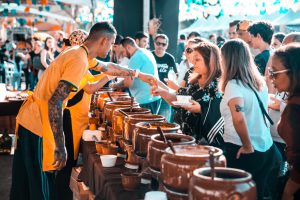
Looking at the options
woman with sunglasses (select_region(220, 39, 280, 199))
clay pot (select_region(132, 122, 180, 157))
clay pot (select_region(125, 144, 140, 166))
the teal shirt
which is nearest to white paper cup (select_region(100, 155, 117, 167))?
clay pot (select_region(125, 144, 140, 166))

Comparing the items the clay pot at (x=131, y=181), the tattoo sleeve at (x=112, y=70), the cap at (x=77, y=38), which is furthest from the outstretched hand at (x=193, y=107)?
the cap at (x=77, y=38)

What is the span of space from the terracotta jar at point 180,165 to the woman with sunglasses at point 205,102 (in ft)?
4.05

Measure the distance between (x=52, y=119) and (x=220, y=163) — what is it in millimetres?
1226

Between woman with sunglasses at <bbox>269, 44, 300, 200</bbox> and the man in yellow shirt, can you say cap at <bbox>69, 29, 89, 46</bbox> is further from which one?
woman with sunglasses at <bbox>269, 44, 300, 200</bbox>

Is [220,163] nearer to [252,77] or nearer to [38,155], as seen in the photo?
[252,77]

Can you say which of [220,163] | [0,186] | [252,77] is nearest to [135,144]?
[220,163]

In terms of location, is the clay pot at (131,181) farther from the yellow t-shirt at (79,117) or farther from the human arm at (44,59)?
the human arm at (44,59)

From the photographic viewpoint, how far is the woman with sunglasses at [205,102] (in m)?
2.80

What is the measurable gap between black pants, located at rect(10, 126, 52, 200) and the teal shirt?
2085 mm

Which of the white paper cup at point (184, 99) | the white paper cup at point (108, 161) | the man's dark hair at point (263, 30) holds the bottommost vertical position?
the white paper cup at point (108, 161)

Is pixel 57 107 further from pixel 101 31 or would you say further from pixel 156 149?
pixel 156 149

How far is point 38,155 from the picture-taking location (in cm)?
279

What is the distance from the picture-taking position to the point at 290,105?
1852mm

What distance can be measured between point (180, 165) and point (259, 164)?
48.7 inches
